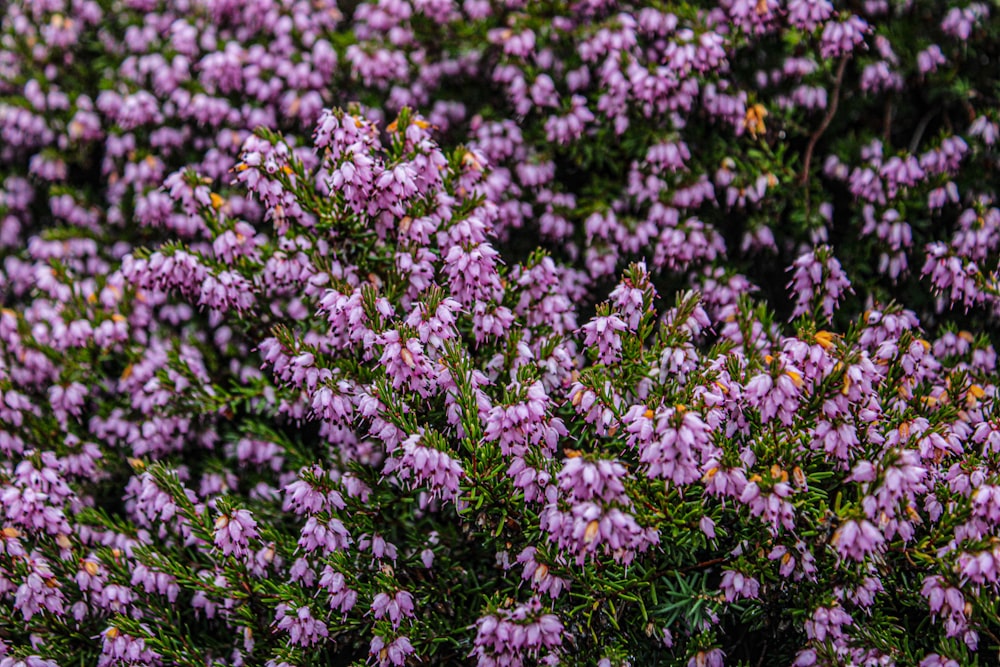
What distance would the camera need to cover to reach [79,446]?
4.65 m

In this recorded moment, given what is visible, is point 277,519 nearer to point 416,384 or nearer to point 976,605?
point 416,384

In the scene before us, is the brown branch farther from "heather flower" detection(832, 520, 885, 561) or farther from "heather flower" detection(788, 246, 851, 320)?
"heather flower" detection(832, 520, 885, 561)

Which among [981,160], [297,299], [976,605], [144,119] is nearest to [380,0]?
[144,119]

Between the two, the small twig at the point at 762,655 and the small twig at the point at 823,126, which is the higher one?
the small twig at the point at 823,126

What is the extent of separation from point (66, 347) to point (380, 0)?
3.12 metres

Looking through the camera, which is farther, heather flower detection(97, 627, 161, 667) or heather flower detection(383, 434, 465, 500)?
heather flower detection(97, 627, 161, 667)

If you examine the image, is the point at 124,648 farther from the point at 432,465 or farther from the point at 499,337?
the point at 499,337

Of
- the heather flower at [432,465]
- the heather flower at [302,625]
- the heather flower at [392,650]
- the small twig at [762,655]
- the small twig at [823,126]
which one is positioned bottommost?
the small twig at [762,655]

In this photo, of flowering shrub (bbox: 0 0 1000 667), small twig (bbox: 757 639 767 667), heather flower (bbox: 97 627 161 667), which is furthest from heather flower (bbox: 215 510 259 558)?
small twig (bbox: 757 639 767 667)

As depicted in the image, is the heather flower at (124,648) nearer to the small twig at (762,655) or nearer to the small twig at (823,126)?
the small twig at (762,655)

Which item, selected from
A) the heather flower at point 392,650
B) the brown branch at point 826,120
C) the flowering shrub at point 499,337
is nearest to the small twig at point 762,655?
the flowering shrub at point 499,337

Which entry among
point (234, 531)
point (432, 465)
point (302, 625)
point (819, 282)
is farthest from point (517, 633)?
point (819, 282)

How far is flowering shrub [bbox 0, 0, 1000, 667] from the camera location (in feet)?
10.7

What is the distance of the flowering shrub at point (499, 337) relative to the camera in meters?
3.26
